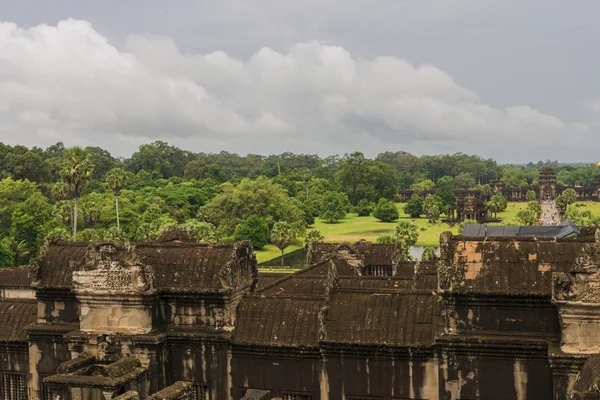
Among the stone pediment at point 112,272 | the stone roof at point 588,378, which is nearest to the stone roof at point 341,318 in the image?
the stone pediment at point 112,272

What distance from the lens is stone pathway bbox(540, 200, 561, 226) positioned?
101 metres

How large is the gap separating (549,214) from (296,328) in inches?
4461

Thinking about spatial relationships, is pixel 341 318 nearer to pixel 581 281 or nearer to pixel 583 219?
pixel 581 281

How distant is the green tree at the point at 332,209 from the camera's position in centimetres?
12494

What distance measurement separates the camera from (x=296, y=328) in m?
15.1

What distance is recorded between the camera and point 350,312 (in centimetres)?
1476

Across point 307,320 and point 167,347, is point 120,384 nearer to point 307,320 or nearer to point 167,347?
point 167,347

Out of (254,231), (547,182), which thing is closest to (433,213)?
(547,182)

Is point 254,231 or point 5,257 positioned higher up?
point 5,257

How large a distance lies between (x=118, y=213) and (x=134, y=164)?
396 feet

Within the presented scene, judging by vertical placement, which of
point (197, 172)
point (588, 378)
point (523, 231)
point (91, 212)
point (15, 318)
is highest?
point (197, 172)

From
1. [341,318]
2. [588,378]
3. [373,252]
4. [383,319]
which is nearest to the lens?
[588,378]

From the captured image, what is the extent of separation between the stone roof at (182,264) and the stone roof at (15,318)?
1.39 metres

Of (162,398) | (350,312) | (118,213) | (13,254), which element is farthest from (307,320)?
(118,213)
